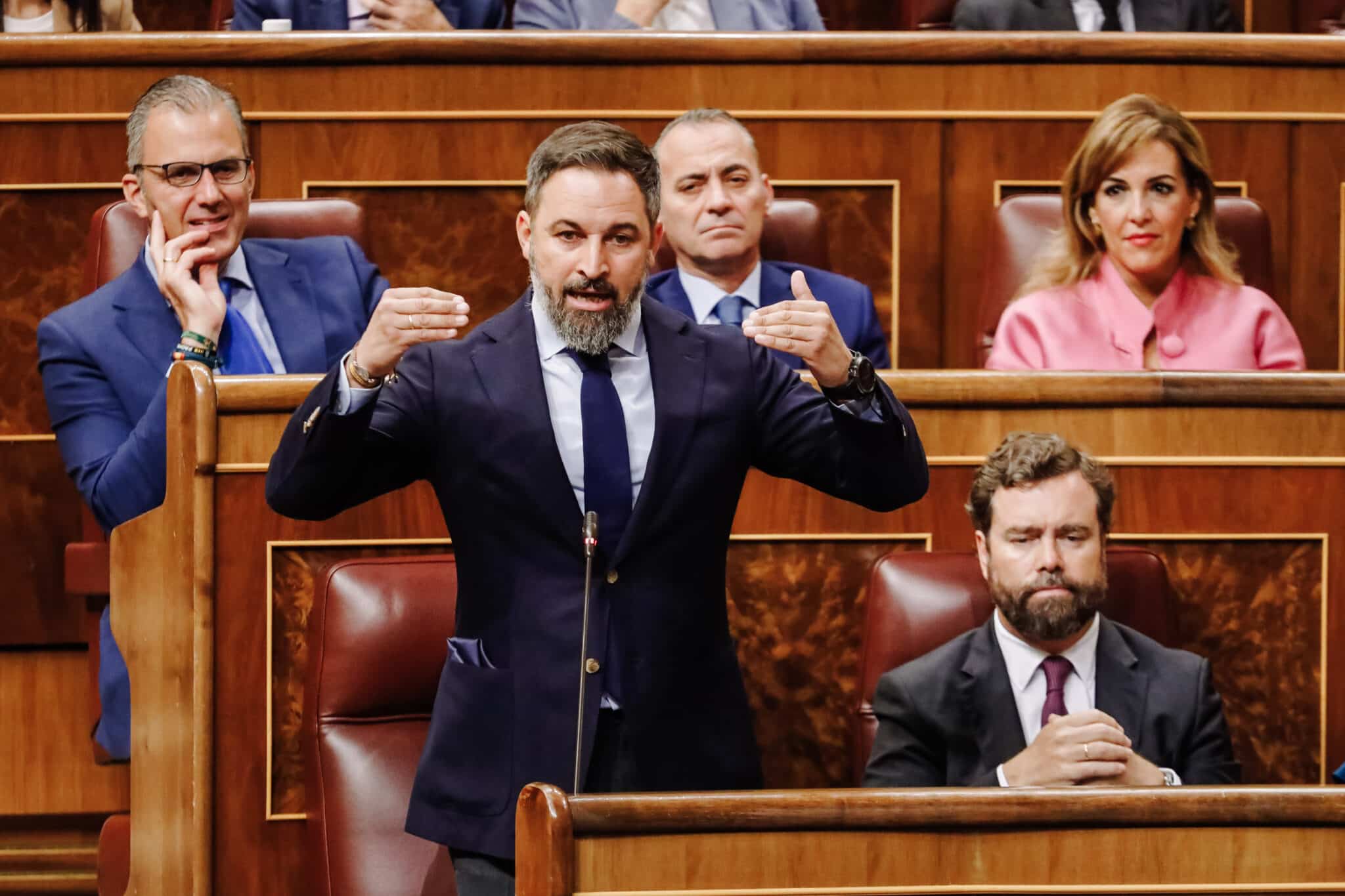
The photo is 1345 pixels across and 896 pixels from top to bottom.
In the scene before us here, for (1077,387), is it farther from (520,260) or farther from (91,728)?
(91,728)

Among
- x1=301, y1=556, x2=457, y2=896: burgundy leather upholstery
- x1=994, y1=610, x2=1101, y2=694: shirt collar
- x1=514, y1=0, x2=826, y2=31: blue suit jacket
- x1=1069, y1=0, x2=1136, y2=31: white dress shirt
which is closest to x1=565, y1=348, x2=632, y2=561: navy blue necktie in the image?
x1=301, y1=556, x2=457, y2=896: burgundy leather upholstery

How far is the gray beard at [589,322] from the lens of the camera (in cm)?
88

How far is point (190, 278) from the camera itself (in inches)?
46.9

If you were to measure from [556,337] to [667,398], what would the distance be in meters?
0.06

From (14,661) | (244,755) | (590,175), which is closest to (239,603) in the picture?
(244,755)

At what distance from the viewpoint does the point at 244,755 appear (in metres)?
1.04

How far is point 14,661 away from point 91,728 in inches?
3.4

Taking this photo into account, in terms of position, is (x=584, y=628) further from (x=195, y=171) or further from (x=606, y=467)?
(x=195, y=171)

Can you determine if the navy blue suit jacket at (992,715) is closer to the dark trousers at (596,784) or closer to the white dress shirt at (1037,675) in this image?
the white dress shirt at (1037,675)

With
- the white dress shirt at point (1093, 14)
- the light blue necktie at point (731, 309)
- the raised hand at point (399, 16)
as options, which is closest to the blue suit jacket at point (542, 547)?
the light blue necktie at point (731, 309)

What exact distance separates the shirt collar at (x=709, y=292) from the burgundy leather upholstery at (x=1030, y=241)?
203mm

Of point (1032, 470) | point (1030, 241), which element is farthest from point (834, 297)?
point (1032, 470)

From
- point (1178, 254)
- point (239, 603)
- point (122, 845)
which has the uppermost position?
point (1178, 254)

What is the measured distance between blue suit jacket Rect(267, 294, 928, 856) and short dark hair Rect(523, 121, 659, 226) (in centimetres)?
8
